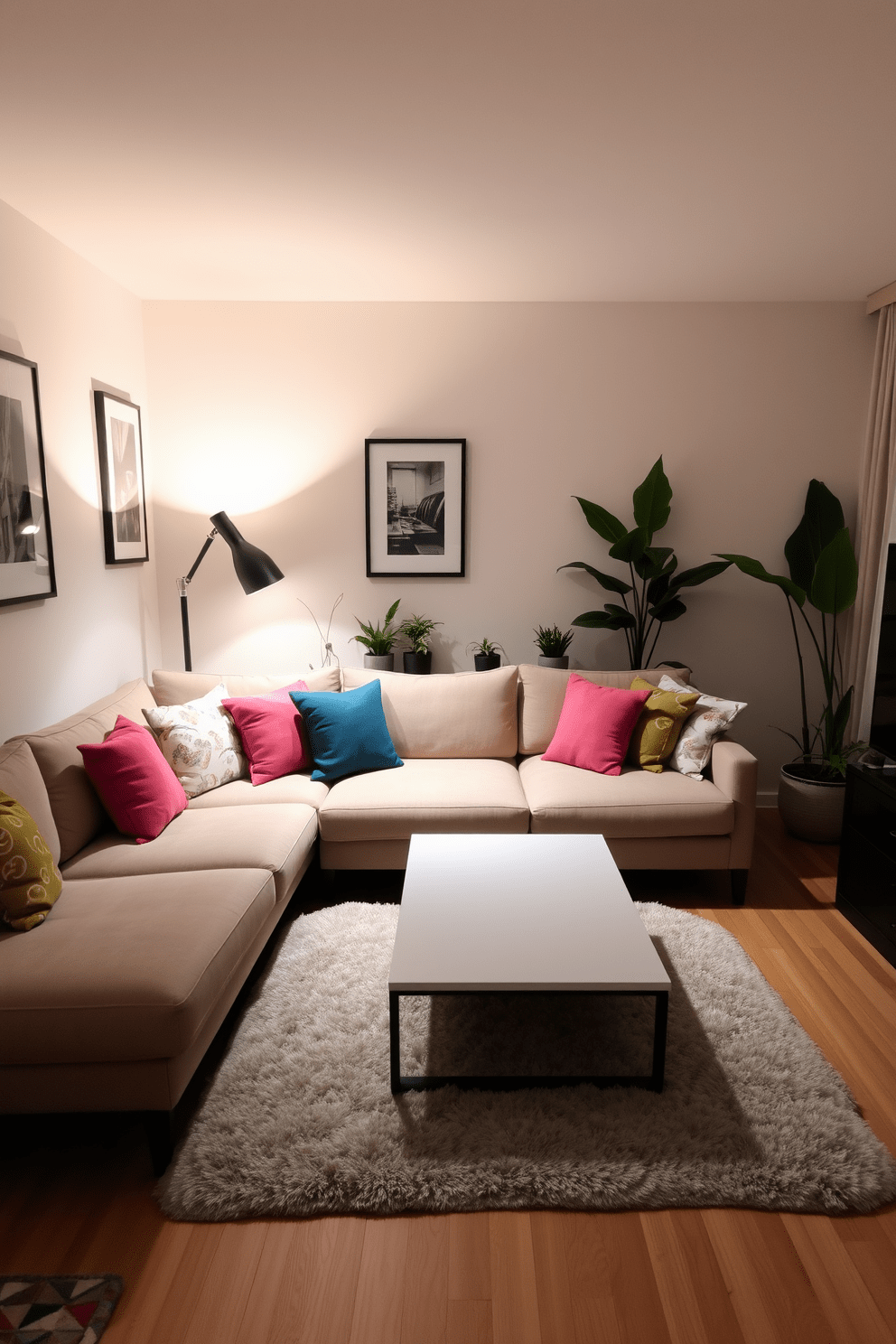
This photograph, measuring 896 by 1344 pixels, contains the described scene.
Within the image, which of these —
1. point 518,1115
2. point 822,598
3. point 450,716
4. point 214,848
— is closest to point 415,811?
point 450,716

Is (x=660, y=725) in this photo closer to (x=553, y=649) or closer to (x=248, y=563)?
(x=553, y=649)

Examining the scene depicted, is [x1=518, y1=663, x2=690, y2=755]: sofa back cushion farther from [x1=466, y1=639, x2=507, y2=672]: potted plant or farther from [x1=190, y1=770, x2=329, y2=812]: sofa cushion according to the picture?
[x1=190, y1=770, x2=329, y2=812]: sofa cushion

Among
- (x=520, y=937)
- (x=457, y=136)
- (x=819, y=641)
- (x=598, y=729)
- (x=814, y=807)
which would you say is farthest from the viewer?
(x=819, y=641)

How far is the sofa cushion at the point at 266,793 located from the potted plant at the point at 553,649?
1.36 meters

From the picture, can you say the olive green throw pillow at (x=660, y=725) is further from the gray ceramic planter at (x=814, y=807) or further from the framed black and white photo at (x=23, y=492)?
the framed black and white photo at (x=23, y=492)

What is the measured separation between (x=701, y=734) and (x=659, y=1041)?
5.31 ft

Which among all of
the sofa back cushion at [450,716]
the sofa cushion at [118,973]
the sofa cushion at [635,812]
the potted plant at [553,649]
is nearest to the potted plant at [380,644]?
the sofa back cushion at [450,716]

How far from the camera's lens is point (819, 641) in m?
4.34

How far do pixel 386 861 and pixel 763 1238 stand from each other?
1807 mm

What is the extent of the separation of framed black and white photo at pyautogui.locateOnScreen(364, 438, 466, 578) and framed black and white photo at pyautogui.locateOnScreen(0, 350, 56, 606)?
1.61 m

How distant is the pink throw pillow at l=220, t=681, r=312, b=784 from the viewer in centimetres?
339

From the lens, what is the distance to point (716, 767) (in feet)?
11.1

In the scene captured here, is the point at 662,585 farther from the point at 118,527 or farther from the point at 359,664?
the point at 118,527

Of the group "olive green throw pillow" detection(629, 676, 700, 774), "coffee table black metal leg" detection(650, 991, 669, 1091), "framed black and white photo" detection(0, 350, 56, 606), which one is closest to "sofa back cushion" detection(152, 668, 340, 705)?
"framed black and white photo" detection(0, 350, 56, 606)
